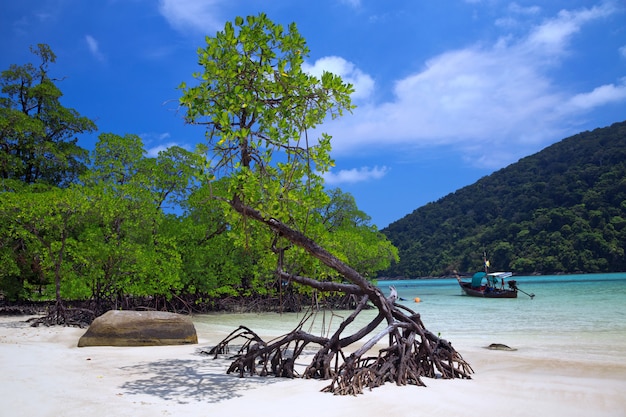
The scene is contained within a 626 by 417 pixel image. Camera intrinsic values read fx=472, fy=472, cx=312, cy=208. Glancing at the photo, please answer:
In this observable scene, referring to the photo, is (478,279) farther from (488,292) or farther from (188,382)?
(188,382)

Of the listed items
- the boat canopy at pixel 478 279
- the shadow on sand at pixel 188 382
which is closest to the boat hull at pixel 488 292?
the boat canopy at pixel 478 279

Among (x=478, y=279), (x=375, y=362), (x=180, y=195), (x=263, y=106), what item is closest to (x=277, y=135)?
(x=263, y=106)

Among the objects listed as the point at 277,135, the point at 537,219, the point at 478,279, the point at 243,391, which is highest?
the point at 537,219

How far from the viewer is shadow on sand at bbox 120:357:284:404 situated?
5441 mm

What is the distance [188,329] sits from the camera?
412 inches

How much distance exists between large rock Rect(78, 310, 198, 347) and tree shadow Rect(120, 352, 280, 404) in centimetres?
210

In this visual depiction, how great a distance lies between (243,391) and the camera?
571 cm

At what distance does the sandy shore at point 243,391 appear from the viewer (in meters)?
4.79

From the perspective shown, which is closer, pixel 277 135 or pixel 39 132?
pixel 277 135

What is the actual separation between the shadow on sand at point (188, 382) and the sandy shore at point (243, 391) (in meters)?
0.01

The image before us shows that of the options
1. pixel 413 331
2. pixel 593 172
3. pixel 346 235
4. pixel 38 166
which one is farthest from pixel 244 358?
pixel 593 172

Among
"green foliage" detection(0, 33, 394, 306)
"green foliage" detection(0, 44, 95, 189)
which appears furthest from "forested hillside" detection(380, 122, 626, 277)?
"green foliage" detection(0, 44, 95, 189)

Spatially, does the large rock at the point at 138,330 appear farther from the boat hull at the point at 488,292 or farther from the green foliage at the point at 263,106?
the boat hull at the point at 488,292

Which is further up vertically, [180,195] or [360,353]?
[180,195]
